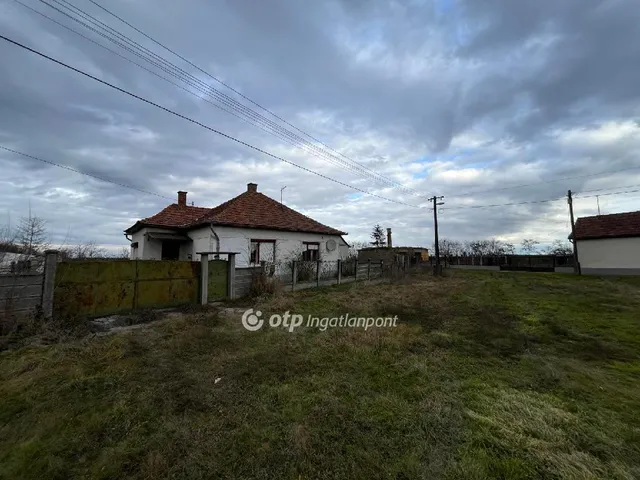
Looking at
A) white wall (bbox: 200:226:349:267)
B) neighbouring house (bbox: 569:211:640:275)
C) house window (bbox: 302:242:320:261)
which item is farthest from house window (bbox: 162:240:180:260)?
neighbouring house (bbox: 569:211:640:275)

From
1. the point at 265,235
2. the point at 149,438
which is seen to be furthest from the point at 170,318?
the point at 265,235

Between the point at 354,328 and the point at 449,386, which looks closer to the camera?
the point at 449,386

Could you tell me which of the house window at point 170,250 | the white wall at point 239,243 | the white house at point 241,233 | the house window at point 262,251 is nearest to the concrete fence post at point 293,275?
the white house at point 241,233

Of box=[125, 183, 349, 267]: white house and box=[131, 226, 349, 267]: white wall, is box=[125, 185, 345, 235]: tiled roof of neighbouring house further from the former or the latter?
box=[131, 226, 349, 267]: white wall

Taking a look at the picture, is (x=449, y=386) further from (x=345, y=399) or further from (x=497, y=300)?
(x=497, y=300)

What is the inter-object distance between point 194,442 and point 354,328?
458cm

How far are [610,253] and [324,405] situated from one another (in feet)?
98.7

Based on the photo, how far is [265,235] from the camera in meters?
15.1

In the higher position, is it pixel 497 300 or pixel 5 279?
pixel 5 279

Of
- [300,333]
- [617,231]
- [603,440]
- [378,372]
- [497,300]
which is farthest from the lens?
[617,231]

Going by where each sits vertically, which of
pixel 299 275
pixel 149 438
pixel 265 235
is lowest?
pixel 149 438

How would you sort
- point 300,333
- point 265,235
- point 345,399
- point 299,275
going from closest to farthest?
point 345,399 → point 300,333 → point 299,275 → point 265,235

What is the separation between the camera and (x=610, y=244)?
23109 mm

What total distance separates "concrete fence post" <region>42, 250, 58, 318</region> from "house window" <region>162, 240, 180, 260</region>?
412 inches
